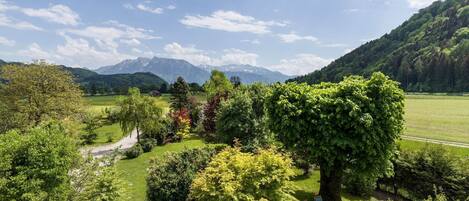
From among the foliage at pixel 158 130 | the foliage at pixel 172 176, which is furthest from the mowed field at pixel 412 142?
the foliage at pixel 158 130

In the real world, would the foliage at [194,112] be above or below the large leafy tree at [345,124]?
below

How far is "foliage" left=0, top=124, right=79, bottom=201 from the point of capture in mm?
12570

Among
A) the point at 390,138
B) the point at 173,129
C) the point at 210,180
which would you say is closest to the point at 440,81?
the point at 173,129

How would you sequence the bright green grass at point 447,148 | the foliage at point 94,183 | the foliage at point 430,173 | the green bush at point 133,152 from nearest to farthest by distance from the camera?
the foliage at point 94,183 → the foliage at point 430,173 → the bright green grass at point 447,148 → the green bush at point 133,152

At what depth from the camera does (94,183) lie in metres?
14.9

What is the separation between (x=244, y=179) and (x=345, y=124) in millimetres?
9445

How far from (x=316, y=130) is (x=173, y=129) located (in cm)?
3477

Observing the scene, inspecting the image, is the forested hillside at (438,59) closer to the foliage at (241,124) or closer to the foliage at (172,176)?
the foliage at (241,124)

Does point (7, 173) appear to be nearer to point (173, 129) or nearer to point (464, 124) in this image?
point (173, 129)

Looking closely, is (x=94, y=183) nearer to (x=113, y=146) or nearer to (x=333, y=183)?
(x=333, y=183)

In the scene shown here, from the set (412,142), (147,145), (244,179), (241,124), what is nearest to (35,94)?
(147,145)

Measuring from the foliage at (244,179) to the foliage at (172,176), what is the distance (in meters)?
1.87

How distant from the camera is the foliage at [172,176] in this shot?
18516 millimetres

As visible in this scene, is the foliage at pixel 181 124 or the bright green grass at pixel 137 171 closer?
the bright green grass at pixel 137 171
